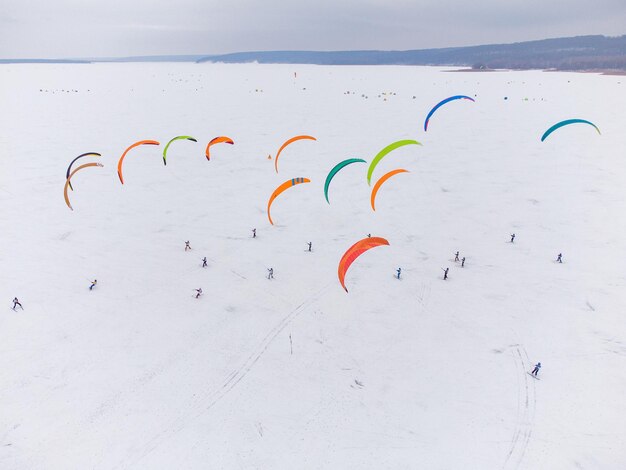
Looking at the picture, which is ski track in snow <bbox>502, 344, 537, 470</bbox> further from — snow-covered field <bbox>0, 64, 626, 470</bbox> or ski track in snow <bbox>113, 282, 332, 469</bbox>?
ski track in snow <bbox>113, 282, 332, 469</bbox>

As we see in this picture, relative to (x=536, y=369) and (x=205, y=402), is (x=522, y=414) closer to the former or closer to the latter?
(x=536, y=369)

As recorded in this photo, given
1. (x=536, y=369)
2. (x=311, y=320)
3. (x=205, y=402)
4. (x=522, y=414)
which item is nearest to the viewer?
(x=522, y=414)

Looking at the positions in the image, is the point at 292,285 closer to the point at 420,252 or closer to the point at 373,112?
the point at 420,252

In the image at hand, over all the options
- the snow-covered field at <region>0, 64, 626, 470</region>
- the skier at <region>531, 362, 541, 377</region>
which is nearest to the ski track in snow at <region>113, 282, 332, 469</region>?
the snow-covered field at <region>0, 64, 626, 470</region>

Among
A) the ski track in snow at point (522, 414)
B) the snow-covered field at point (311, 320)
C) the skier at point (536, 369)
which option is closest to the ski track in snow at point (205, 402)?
the snow-covered field at point (311, 320)

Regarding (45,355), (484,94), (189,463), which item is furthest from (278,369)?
(484,94)

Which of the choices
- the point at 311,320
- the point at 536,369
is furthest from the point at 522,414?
the point at 311,320
